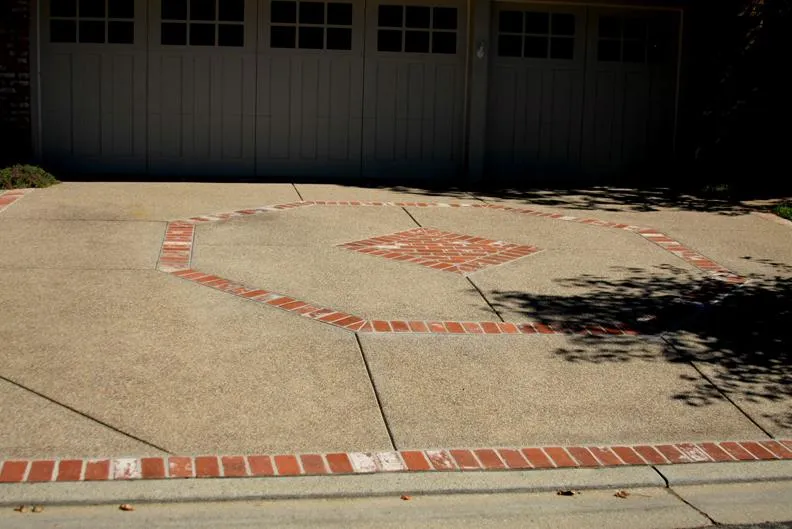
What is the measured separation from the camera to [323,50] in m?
14.7

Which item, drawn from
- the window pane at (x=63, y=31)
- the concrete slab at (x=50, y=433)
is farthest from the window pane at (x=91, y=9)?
the concrete slab at (x=50, y=433)

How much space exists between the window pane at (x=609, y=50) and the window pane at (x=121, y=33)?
676 cm

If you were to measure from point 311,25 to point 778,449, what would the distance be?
1048cm

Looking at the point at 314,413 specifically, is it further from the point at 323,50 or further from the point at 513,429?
the point at 323,50

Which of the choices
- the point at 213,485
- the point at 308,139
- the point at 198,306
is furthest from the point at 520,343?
the point at 308,139

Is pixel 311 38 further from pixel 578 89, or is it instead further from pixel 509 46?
pixel 578 89

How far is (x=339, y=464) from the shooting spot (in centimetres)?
530

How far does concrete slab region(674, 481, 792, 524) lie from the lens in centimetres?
494

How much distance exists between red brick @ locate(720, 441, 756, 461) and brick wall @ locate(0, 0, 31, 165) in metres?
11.1

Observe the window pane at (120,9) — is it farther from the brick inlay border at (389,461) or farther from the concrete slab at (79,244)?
the brick inlay border at (389,461)

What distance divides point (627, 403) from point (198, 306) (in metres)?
3.20

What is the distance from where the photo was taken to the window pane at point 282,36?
47.8 ft

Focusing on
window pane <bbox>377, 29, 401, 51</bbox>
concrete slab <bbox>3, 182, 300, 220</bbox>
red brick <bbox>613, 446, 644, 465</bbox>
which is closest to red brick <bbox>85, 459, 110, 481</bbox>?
red brick <bbox>613, 446, 644, 465</bbox>

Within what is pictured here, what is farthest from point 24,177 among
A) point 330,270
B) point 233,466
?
point 233,466
